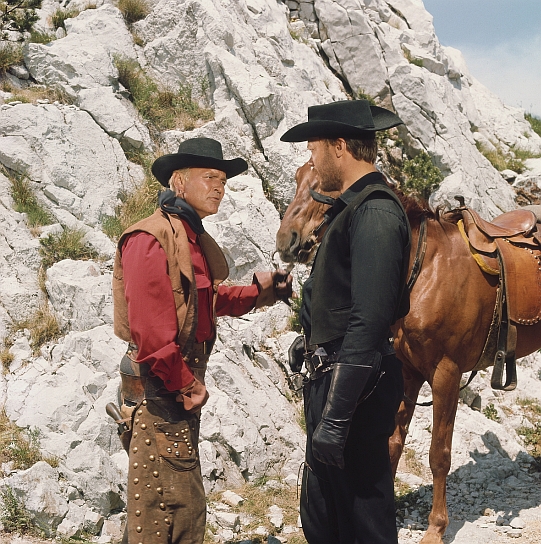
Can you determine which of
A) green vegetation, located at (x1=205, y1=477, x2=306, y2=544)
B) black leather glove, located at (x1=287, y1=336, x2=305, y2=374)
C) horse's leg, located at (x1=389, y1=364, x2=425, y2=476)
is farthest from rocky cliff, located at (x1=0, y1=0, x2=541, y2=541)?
black leather glove, located at (x1=287, y1=336, x2=305, y2=374)

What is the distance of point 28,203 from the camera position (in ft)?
21.7

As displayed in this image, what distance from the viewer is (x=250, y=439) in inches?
212

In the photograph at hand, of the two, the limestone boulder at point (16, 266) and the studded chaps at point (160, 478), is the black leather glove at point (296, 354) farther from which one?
the limestone boulder at point (16, 266)

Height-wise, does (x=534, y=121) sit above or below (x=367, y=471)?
above

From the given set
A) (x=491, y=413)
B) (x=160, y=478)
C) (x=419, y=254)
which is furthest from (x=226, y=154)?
(x=160, y=478)

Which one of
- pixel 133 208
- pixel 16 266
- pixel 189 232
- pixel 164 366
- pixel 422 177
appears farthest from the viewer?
pixel 422 177

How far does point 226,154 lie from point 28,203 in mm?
2566

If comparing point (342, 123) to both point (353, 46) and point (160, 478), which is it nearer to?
point (160, 478)

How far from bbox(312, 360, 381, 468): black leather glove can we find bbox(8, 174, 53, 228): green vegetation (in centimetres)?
503

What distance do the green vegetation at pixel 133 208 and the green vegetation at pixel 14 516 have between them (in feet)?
10.5

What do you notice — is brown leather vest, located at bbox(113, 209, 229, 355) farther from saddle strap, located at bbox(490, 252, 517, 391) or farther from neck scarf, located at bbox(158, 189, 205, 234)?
saddle strap, located at bbox(490, 252, 517, 391)

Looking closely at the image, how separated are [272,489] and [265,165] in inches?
166

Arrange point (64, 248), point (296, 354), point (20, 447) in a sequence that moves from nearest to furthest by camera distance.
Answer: point (296, 354), point (20, 447), point (64, 248)

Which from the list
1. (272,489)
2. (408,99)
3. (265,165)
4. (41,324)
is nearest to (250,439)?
(272,489)
